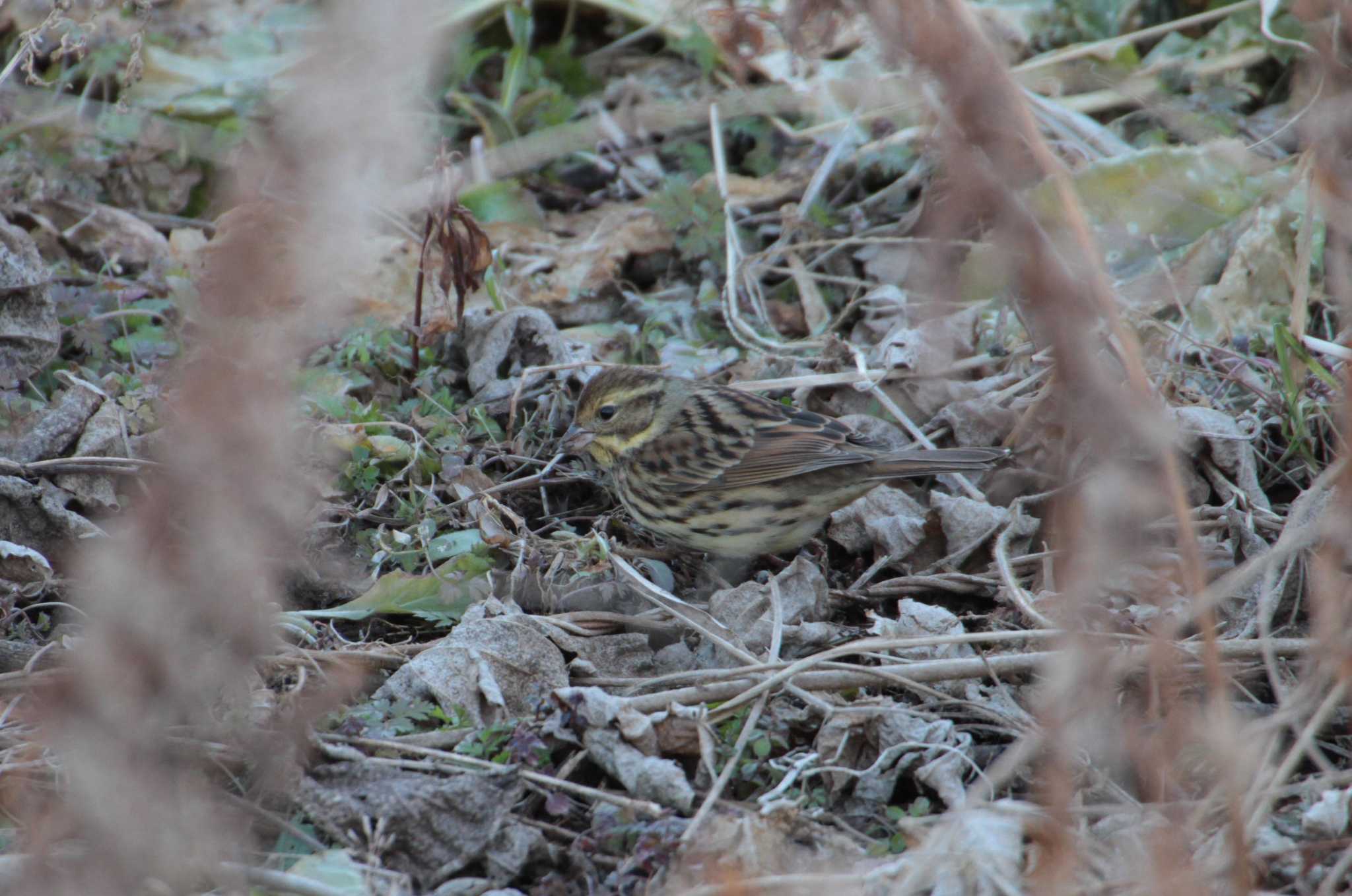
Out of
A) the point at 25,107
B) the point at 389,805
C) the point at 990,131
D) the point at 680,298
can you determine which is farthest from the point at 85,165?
the point at 990,131

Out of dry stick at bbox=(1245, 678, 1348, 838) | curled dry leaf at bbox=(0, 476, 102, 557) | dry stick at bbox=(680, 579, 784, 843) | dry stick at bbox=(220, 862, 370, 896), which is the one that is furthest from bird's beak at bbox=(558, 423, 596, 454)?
dry stick at bbox=(1245, 678, 1348, 838)

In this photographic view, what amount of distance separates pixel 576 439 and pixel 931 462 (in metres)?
1.45

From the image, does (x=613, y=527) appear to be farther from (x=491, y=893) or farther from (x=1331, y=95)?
(x=1331, y=95)

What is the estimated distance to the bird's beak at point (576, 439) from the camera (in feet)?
17.9

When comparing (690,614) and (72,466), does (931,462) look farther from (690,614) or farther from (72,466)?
(72,466)

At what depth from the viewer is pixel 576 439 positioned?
549cm

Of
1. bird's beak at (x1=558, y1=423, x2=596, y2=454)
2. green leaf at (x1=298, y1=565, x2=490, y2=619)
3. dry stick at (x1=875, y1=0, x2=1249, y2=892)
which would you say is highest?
dry stick at (x1=875, y1=0, x2=1249, y2=892)

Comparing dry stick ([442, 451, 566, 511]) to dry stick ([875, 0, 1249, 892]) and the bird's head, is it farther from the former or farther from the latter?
dry stick ([875, 0, 1249, 892])

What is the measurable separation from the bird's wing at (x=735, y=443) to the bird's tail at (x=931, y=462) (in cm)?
18

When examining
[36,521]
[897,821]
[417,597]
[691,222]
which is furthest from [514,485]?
[897,821]

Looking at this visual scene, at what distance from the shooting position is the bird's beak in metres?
5.46

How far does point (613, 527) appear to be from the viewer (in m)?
5.65

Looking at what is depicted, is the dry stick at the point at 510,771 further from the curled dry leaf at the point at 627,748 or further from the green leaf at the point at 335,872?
the green leaf at the point at 335,872

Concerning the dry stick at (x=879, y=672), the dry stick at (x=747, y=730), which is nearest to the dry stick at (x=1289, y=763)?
the dry stick at (x=879, y=672)
